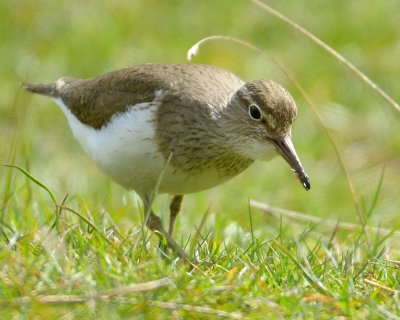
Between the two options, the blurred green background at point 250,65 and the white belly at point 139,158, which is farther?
the blurred green background at point 250,65

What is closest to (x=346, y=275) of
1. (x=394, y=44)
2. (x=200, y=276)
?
(x=200, y=276)

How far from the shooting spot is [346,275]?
484cm

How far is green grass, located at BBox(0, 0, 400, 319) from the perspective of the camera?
413 cm

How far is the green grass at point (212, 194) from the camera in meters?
4.13

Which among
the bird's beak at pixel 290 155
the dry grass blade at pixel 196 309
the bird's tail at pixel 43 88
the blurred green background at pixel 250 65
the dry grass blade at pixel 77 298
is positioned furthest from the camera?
the blurred green background at pixel 250 65

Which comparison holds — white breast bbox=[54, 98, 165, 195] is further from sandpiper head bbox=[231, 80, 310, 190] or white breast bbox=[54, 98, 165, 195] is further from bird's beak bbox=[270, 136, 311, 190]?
bird's beak bbox=[270, 136, 311, 190]

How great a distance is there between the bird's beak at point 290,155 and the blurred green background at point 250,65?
2557 mm

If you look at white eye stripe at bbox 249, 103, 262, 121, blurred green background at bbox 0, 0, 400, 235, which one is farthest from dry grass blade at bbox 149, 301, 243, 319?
blurred green background at bbox 0, 0, 400, 235

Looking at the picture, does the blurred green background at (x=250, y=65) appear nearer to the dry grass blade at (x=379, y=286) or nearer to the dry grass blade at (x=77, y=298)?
the dry grass blade at (x=379, y=286)

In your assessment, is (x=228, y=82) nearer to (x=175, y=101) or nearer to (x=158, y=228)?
(x=175, y=101)

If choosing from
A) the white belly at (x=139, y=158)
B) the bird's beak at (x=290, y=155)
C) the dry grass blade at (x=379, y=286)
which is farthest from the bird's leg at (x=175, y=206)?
the dry grass blade at (x=379, y=286)

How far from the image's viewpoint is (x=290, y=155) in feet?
18.5

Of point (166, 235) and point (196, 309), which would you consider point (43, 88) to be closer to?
point (166, 235)

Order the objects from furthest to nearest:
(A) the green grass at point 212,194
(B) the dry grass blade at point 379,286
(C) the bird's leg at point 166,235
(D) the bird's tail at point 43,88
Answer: (D) the bird's tail at point 43,88 < (C) the bird's leg at point 166,235 < (B) the dry grass blade at point 379,286 < (A) the green grass at point 212,194
